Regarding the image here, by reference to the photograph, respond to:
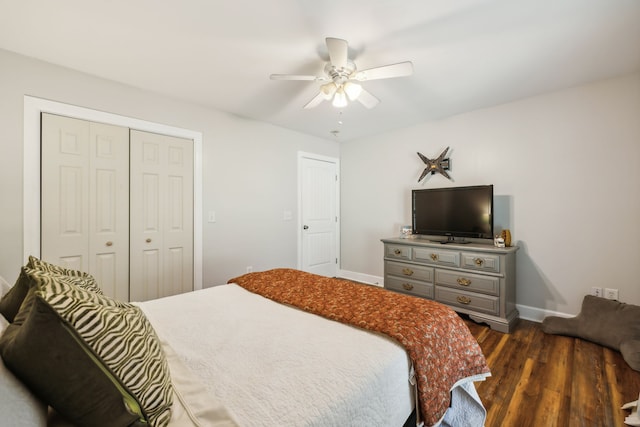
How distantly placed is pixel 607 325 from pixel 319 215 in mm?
3381

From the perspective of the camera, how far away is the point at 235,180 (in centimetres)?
346

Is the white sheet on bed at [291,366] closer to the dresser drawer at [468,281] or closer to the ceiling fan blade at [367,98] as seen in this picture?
the ceiling fan blade at [367,98]

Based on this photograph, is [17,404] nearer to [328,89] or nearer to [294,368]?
[294,368]

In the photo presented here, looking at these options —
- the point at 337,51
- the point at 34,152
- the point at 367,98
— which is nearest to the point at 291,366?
the point at 337,51

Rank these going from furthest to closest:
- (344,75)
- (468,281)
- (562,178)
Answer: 1. (468,281)
2. (562,178)
3. (344,75)

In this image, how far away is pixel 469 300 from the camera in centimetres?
289

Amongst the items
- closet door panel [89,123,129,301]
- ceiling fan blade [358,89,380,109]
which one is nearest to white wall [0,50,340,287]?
closet door panel [89,123,129,301]

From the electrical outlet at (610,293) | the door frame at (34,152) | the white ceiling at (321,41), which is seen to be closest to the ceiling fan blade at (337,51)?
the white ceiling at (321,41)

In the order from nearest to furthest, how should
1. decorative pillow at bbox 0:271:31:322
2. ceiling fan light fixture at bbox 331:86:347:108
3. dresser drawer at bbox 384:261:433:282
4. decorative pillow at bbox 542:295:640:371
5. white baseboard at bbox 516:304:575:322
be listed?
1. decorative pillow at bbox 0:271:31:322
2. decorative pillow at bbox 542:295:640:371
3. ceiling fan light fixture at bbox 331:86:347:108
4. white baseboard at bbox 516:304:575:322
5. dresser drawer at bbox 384:261:433:282

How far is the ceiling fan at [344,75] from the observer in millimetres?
1833

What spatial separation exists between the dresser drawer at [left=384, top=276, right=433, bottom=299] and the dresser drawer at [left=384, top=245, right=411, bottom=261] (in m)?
0.28

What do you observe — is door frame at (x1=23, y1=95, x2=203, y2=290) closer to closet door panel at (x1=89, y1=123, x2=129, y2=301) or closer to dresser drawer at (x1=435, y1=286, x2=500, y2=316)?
closet door panel at (x1=89, y1=123, x2=129, y2=301)

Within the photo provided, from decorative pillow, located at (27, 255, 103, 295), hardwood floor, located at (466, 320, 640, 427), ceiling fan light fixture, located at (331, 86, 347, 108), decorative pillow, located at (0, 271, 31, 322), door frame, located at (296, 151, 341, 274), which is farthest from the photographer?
door frame, located at (296, 151, 341, 274)

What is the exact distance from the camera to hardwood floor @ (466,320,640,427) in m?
1.57
